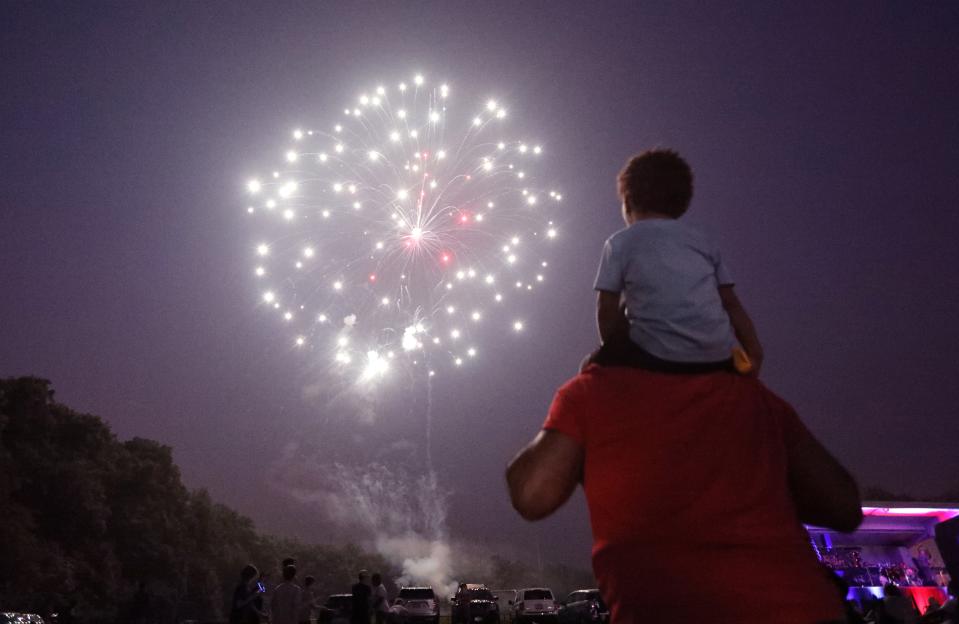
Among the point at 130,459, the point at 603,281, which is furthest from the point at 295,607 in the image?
the point at 130,459

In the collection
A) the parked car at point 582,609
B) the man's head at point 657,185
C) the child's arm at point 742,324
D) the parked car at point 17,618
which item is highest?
the man's head at point 657,185

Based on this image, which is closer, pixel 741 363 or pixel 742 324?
pixel 741 363

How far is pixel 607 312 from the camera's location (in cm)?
187

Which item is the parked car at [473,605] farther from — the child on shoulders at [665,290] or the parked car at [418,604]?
the child on shoulders at [665,290]

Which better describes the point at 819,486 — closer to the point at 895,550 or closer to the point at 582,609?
the point at 895,550

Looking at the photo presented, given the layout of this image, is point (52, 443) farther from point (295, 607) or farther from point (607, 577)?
point (607, 577)

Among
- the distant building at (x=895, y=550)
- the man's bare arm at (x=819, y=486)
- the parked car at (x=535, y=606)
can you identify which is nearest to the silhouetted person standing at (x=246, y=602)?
the man's bare arm at (x=819, y=486)

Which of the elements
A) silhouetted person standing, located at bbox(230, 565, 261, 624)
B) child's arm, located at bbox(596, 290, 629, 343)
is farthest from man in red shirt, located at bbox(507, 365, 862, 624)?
Answer: silhouetted person standing, located at bbox(230, 565, 261, 624)

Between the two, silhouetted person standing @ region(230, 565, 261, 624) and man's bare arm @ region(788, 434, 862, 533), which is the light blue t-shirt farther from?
silhouetted person standing @ region(230, 565, 261, 624)

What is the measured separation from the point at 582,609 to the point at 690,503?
115 feet

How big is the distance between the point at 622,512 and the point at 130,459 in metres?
52.0

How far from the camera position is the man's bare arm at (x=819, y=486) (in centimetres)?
159

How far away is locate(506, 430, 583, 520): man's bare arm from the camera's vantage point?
1517mm

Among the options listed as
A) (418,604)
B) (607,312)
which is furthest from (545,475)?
(418,604)
